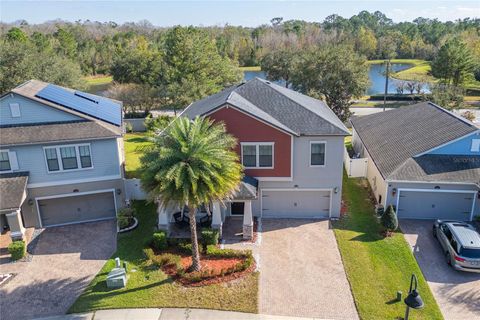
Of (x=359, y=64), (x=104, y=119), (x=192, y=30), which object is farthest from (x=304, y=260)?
(x=192, y=30)

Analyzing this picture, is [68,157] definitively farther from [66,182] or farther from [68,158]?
[66,182]

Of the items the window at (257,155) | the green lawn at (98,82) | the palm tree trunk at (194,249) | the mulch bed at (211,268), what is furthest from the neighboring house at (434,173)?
the green lawn at (98,82)

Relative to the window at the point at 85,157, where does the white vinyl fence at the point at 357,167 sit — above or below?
below

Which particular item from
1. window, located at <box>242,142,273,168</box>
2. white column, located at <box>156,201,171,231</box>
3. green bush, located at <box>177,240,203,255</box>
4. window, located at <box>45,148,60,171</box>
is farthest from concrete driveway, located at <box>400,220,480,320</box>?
window, located at <box>45,148,60,171</box>

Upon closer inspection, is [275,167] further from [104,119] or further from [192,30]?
[192,30]

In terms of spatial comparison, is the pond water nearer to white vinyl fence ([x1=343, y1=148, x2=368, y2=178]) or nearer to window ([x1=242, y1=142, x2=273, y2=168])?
white vinyl fence ([x1=343, y1=148, x2=368, y2=178])

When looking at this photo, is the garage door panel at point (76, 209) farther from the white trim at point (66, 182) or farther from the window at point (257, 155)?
the window at point (257, 155)
